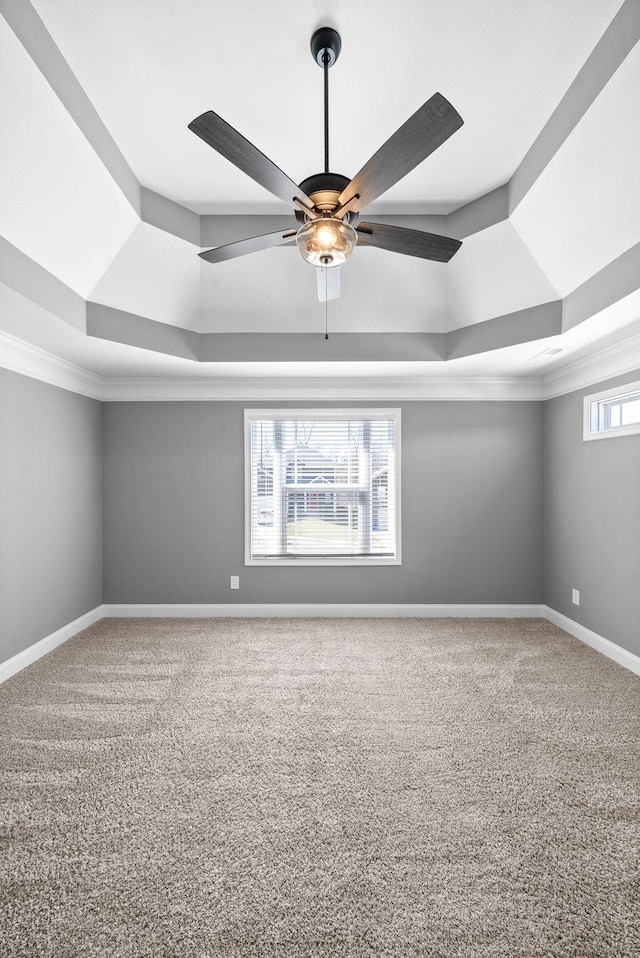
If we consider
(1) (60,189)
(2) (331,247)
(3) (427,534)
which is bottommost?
(3) (427,534)

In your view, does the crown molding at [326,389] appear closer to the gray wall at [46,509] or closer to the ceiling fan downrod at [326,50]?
the gray wall at [46,509]

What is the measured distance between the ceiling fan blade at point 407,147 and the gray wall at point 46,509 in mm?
2879

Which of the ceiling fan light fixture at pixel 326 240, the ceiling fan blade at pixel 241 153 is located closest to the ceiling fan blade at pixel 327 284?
the ceiling fan light fixture at pixel 326 240

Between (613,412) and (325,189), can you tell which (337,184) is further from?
(613,412)

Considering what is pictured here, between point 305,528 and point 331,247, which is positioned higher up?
point 331,247

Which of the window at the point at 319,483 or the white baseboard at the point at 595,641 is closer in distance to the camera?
the white baseboard at the point at 595,641

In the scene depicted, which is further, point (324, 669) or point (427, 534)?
point (427, 534)

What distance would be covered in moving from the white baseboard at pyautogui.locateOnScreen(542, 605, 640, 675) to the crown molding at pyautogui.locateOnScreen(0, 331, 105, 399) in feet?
15.9

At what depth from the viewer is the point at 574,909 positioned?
5.23ft

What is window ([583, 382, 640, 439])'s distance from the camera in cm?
366

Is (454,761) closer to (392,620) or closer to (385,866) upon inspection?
(385,866)

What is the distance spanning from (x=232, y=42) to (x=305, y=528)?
375 centimetres

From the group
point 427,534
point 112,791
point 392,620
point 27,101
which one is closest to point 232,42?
point 27,101

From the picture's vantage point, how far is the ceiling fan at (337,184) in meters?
1.63
